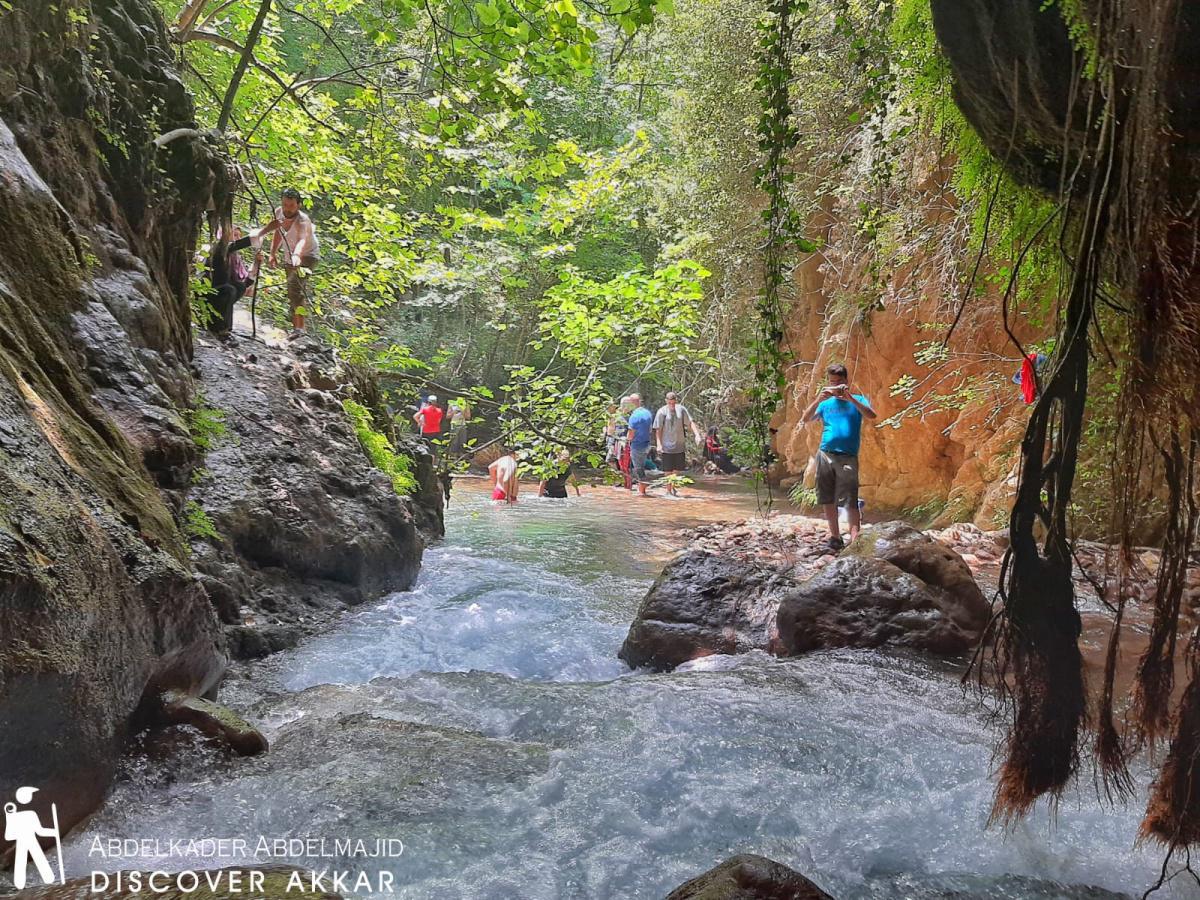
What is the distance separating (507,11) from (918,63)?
2.20 meters

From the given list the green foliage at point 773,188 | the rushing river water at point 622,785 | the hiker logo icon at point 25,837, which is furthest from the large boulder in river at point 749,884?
the hiker logo icon at point 25,837

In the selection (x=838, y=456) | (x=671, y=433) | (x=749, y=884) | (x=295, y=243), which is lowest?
(x=749, y=884)

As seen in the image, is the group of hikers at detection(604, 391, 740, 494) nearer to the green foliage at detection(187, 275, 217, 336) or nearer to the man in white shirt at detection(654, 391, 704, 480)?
the man in white shirt at detection(654, 391, 704, 480)

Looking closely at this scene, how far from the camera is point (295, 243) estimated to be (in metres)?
8.42

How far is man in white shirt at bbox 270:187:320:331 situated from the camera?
326 inches

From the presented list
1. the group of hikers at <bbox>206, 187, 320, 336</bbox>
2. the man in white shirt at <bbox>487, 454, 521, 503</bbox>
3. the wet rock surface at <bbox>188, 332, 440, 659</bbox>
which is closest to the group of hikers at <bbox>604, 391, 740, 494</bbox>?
the man in white shirt at <bbox>487, 454, 521, 503</bbox>

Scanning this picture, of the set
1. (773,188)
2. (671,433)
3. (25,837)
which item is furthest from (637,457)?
(25,837)

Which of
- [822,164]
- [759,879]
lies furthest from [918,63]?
[822,164]

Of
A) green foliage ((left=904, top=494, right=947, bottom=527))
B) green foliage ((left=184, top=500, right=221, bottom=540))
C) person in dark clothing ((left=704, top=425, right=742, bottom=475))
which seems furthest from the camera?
person in dark clothing ((left=704, top=425, right=742, bottom=475))

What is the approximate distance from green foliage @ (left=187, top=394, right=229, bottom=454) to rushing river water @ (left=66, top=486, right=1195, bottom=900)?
1.75m

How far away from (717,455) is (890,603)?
18685mm

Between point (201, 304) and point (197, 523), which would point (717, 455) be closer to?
point (201, 304)

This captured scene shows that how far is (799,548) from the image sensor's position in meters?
8.10

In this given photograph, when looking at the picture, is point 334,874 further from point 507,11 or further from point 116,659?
point 507,11
